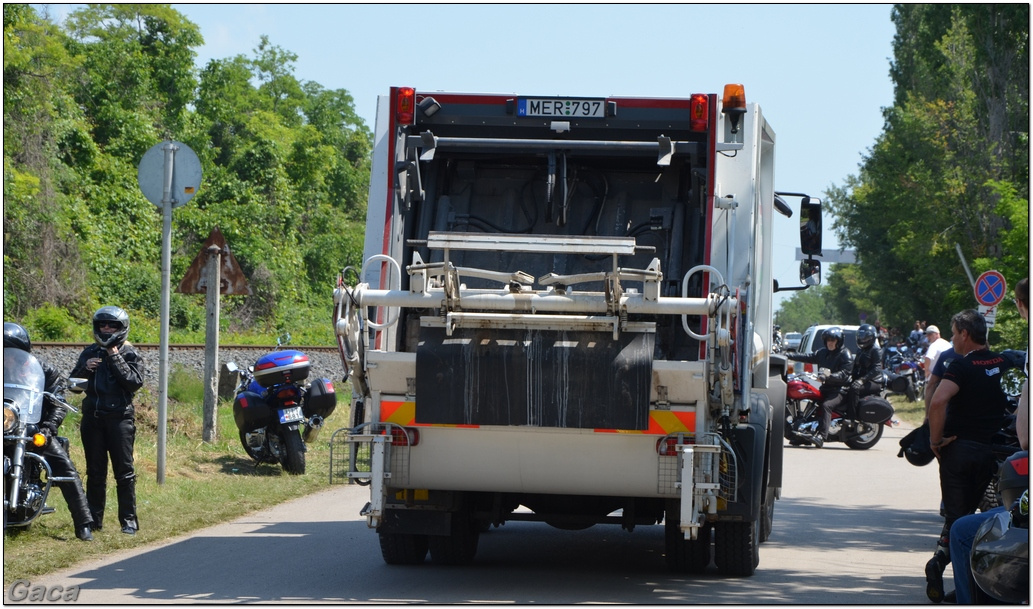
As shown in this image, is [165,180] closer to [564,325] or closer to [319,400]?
[319,400]

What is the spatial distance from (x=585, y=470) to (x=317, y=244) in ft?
146

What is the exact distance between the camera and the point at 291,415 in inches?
521

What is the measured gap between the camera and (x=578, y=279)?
693cm

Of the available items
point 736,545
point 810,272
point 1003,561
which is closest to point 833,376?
point 810,272

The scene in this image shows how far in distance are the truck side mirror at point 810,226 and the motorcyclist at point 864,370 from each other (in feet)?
28.1

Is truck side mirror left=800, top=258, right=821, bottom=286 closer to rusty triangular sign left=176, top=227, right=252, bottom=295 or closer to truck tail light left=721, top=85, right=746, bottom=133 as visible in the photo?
truck tail light left=721, top=85, right=746, bottom=133

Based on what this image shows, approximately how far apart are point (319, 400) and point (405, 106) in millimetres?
6463

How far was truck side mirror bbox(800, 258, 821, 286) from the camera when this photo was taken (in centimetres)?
1014

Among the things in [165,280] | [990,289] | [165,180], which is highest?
[165,180]

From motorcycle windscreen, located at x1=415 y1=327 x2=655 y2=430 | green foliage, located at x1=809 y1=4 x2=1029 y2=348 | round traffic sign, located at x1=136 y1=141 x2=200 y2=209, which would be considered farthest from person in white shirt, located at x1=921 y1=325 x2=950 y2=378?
motorcycle windscreen, located at x1=415 y1=327 x2=655 y2=430

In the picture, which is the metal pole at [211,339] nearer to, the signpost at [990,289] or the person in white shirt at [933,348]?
the person in white shirt at [933,348]

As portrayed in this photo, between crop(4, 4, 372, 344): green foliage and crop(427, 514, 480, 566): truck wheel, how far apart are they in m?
18.4

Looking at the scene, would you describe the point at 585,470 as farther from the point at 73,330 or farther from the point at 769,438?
the point at 73,330

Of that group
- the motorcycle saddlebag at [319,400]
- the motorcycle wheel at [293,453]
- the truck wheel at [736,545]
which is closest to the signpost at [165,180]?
the motorcycle wheel at [293,453]
